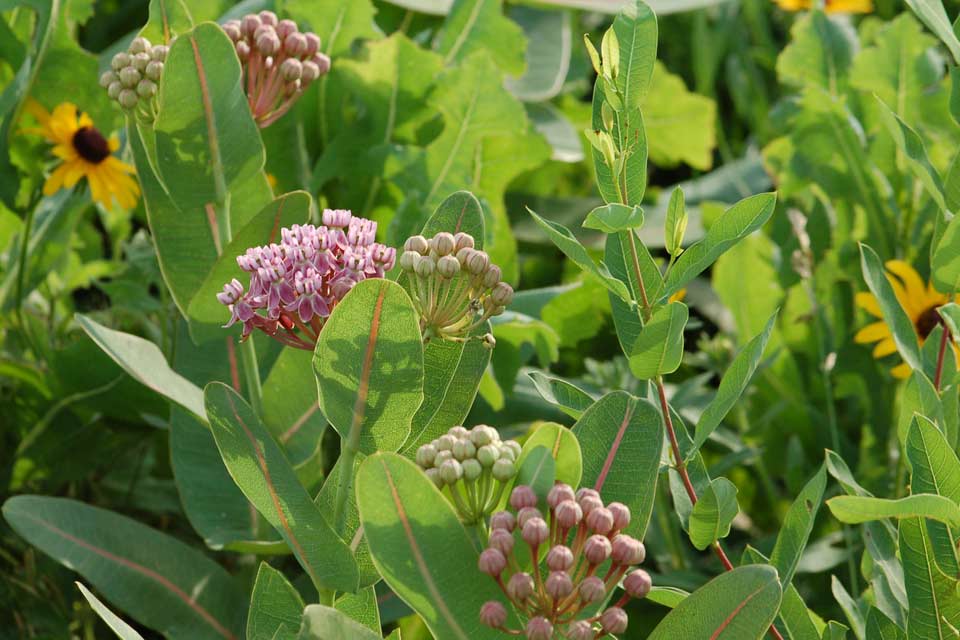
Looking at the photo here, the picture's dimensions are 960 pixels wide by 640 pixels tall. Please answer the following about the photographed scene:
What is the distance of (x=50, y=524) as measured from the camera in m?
0.79

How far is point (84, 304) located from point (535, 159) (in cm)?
52

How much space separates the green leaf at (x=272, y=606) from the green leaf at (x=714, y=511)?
7.9 inches

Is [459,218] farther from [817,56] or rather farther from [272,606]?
[817,56]

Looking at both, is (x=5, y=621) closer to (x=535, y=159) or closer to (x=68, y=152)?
(x=68, y=152)

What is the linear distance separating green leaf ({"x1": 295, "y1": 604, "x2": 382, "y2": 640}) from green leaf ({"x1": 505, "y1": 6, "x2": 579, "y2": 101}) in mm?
978

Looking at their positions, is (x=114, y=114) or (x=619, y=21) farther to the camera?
(x=114, y=114)

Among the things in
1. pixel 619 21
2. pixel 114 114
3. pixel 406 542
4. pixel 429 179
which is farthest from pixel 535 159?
pixel 406 542

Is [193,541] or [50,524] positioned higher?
[50,524]

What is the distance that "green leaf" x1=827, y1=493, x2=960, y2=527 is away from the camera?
1.72 ft

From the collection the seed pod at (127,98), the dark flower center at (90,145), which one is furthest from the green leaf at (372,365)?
the dark flower center at (90,145)

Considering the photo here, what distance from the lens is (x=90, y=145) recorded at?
1.04 m

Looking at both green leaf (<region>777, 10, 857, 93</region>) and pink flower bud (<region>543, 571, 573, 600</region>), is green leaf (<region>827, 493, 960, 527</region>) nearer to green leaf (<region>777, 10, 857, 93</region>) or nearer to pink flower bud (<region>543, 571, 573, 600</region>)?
pink flower bud (<region>543, 571, 573, 600</region>)

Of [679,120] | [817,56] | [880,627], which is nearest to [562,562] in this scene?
[880,627]

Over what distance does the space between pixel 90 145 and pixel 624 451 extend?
66 cm
